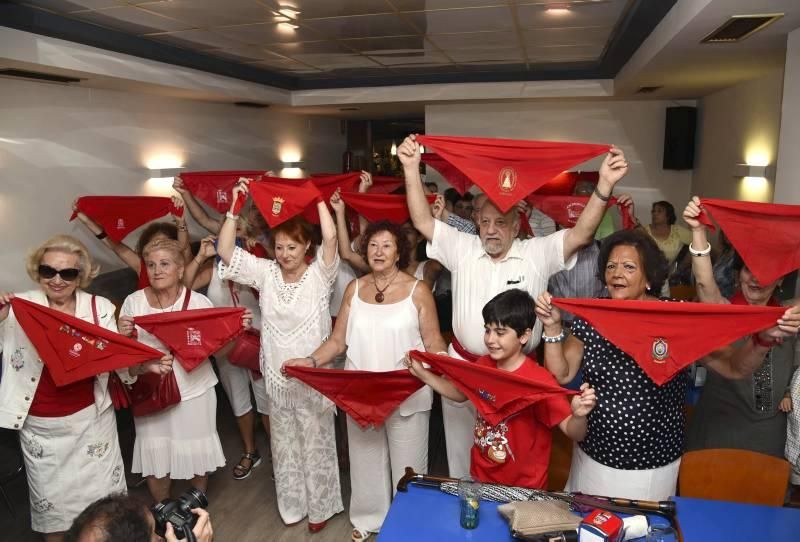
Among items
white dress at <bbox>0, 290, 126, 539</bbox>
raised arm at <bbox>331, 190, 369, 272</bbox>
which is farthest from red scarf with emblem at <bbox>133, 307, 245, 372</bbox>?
raised arm at <bbox>331, 190, 369, 272</bbox>

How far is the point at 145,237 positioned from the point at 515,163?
8.06 ft

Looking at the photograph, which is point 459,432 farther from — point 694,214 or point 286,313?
point 694,214

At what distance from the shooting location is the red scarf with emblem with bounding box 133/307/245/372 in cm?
324

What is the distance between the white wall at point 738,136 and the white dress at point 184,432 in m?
4.54

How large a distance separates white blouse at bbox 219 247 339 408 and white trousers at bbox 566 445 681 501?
4.99 ft

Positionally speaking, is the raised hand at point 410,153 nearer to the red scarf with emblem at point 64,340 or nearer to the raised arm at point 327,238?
the raised arm at point 327,238

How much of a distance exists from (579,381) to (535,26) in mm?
2901

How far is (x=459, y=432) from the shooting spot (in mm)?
3234

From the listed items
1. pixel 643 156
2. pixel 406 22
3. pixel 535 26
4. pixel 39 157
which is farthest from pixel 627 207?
pixel 643 156

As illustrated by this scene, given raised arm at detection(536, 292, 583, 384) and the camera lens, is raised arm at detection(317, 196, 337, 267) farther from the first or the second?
the camera lens

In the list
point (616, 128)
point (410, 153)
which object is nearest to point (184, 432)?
point (410, 153)

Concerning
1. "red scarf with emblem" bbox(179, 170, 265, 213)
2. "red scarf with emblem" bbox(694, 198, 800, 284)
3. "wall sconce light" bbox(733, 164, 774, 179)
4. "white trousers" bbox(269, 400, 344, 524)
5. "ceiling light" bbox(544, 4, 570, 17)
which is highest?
"ceiling light" bbox(544, 4, 570, 17)

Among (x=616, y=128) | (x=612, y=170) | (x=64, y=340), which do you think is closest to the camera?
(x=612, y=170)

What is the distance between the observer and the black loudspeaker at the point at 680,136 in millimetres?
8148
